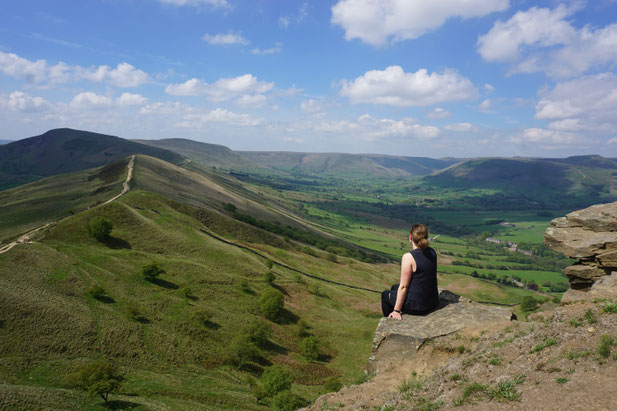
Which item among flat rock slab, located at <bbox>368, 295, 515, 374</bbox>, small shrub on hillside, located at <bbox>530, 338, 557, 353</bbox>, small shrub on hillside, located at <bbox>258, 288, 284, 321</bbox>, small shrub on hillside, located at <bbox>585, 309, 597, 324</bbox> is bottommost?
small shrub on hillside, located at <bbox>258, 288, 284, 321</bbox>

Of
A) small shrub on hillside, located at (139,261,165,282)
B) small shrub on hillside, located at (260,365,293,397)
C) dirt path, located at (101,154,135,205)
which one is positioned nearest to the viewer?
small shrub on hillside, located at (260,365,293,397)

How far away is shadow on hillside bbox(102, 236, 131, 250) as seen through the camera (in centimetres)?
6725

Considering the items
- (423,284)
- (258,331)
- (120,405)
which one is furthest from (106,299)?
(423,284)

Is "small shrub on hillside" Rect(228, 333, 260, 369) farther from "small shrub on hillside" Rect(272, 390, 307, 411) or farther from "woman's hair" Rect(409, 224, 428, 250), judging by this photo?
"woman's hair" Rect(409, 224, 428, 250)

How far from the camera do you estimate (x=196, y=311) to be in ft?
176

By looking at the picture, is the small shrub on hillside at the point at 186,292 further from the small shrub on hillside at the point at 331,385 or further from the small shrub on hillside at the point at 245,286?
the small shrub on hillside at the point at 331,385

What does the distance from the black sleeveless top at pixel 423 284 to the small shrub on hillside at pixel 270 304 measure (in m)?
50.6

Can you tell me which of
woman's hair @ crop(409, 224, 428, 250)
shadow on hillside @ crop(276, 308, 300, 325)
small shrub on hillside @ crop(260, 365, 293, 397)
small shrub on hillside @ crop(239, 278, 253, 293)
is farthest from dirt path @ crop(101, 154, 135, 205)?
woman's hair @ crop(409, 224, 428, 250)

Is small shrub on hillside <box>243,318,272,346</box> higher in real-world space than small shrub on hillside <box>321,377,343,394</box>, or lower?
higher

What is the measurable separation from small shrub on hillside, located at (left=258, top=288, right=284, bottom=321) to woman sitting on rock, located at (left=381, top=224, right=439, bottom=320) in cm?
4987

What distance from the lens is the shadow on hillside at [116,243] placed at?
221ft

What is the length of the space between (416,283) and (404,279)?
93 cm

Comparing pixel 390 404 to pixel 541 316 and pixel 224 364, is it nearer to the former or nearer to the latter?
pixel 541 316

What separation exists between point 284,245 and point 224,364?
72.1 meters
